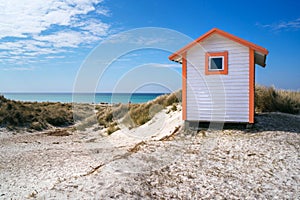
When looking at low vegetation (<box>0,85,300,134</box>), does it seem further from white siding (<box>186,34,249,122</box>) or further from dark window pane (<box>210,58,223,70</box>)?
dark window pane (<box>210,58,223,70</box>)

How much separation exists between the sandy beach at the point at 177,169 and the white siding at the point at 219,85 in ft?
2.17

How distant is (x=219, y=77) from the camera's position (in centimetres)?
904

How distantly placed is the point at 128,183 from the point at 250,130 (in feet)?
19.0

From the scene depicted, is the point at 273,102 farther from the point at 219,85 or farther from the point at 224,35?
the point at 224,35

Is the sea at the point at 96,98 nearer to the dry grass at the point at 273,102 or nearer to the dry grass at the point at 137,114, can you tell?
the dry grass at the point at 137,114

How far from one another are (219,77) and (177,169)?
178 inches

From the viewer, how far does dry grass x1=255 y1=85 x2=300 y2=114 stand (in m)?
13.3

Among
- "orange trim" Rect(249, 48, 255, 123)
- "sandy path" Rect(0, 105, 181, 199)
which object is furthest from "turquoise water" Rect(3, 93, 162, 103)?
"orange trim" Rect(249, 48, 255, 123)

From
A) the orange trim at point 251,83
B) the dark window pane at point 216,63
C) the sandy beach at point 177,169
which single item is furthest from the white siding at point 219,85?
the sandy beach at point 177,169

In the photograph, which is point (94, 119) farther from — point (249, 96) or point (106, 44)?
point (249, 96)

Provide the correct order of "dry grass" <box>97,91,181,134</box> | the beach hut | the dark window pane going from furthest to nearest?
"dry grass" <box>97,91,181,134</box>
the dark window pane
the beach hut

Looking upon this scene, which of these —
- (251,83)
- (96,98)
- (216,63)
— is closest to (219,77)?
(216,63)

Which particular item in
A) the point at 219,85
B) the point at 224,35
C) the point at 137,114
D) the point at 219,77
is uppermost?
the point at 224,35

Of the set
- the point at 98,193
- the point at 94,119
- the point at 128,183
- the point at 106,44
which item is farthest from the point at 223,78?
the point at 94,119
